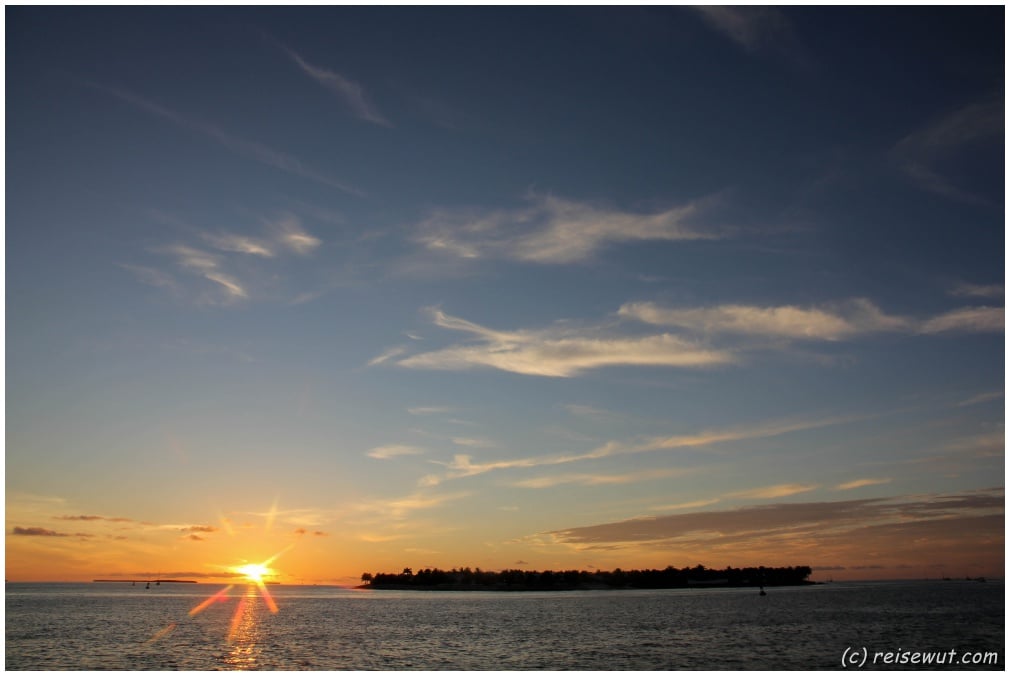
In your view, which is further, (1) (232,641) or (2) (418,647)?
(1) (232,641)

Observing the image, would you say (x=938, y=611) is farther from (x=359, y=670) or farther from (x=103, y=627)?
(x=103, y=627)

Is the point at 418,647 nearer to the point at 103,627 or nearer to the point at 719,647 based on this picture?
the point at 719,647

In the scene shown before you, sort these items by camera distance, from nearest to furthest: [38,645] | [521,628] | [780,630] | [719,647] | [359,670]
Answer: [359,670]
[719,647]
[38,645]
[780,630]
[521,628]

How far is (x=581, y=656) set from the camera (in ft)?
241

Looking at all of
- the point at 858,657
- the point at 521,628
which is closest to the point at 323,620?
the point at 521,628

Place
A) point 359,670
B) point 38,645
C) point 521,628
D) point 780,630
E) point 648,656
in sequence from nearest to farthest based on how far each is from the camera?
point 359,670, point 648,656, point 38,645, point 780,630, point 521,628

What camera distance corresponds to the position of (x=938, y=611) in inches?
5246

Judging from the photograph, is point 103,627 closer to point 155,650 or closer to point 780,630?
point 155,650

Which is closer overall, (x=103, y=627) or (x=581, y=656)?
(x=581, y=656)

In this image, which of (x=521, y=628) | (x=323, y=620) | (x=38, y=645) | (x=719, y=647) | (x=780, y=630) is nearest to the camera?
(x=719, y=647)

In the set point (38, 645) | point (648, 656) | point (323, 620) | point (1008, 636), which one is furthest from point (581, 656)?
point (323, 620)

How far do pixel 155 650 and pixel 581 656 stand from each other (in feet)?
158

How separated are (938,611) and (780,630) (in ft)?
185

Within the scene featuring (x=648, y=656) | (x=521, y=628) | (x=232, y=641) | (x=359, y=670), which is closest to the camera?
(x=359, y=670)
